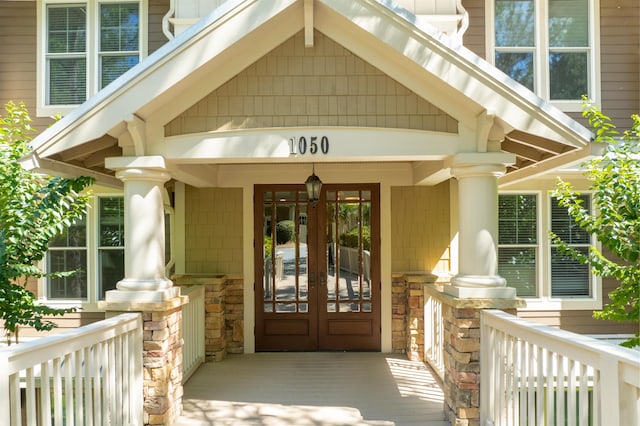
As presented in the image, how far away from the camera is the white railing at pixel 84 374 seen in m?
2.42

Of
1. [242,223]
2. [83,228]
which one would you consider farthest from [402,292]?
[83,228]

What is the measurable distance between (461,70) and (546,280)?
4.33 meters

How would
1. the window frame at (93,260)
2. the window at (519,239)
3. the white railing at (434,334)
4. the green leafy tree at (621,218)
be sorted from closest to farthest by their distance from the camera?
the green leafy tree at (621,218)
the white railing at (434,334)
the window frame at (93,260)
the window at (519,239)

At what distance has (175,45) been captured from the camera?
3.69 m

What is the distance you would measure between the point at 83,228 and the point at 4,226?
7.92 ft

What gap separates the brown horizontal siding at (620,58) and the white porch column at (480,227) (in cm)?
407

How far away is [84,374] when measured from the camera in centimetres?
Answer: 330

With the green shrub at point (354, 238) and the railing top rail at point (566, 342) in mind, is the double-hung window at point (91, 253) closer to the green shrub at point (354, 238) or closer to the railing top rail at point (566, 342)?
the green shrub at point (354, 238)

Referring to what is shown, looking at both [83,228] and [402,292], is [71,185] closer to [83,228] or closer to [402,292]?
[83,228]

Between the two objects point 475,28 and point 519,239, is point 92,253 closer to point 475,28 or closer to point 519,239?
point 519,239

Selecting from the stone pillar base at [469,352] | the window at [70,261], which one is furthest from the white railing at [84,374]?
the window at [70,261]

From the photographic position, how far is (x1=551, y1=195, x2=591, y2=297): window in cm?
Answer: 680

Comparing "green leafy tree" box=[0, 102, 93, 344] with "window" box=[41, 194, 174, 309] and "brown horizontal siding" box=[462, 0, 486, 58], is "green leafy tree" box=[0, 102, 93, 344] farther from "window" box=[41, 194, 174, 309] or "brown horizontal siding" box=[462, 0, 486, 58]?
"brown horizontal siding" box=[462, 0, 486, 58]

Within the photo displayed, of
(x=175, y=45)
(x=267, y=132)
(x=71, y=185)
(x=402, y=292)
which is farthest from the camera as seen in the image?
(x=402, y=292)
